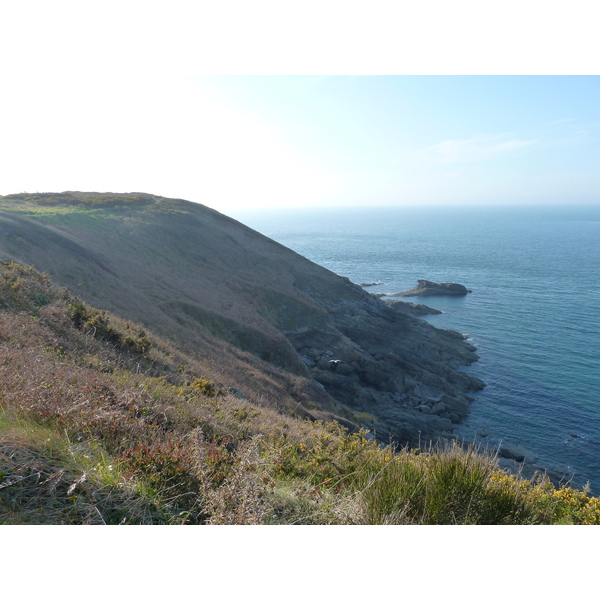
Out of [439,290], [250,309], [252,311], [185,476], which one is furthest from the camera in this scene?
[439,290]

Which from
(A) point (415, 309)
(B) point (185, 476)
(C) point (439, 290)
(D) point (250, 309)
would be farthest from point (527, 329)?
(B) point (185, 476)

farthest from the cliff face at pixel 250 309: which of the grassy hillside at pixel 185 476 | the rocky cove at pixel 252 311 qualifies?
the grassy hillside at pixel 185 476

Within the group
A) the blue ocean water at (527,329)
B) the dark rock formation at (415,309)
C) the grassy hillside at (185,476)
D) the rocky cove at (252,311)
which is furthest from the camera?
the dark rock formation at (415,309)

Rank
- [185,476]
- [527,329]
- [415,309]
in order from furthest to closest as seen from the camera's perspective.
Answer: [415,309]
[527,329]
[185,476]

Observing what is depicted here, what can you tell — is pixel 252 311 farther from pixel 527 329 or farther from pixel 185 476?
pixel 527 329

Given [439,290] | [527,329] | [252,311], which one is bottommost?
[527,329]

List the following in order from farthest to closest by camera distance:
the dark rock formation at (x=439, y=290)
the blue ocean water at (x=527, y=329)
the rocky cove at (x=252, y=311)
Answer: the dark rock formation at (x=439, y=290) → the blue ocean water at (x=527, y=329) → the rocky cove at (x=252, y=311)

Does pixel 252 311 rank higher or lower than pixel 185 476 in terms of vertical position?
lower

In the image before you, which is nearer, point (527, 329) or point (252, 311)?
point (252, 311)

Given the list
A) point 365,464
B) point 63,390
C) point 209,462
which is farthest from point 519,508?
point 63,390

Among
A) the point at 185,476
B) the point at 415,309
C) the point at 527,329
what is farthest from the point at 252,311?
the point at 527,329

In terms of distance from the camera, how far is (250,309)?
31.8 meters

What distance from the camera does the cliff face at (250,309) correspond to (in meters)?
20.7

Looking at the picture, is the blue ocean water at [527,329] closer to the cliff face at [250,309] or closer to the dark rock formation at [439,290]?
the dark rock formation at [439,290]
